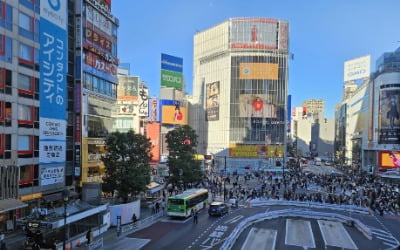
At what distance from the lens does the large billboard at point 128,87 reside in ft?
242

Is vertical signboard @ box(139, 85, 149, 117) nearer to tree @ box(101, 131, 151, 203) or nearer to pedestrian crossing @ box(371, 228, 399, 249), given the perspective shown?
tree @ box(101, 131, 151, 203)

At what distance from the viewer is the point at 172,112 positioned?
91062 mm

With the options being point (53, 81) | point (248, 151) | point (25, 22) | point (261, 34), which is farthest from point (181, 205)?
point (261, 34)

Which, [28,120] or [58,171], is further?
[58,171]

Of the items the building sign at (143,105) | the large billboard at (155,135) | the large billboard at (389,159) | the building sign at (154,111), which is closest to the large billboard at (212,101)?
the building sign at (154,111)

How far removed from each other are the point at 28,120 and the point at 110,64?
15.5 m

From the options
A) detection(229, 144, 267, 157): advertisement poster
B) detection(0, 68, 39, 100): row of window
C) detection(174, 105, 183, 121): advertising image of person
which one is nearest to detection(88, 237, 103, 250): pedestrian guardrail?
detection(0, 68, 39, 100): row of window

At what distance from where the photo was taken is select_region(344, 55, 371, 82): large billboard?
361 feet

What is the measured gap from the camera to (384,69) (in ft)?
234

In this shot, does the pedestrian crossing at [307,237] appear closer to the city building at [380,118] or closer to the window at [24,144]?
the window at [24,144]

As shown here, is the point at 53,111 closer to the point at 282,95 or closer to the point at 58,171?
the point at 58,171

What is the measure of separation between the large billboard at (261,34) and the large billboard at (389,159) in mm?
32678

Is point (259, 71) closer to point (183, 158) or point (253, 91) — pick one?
point (253, 91)

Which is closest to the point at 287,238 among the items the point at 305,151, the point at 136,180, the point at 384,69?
the point at 136,180
